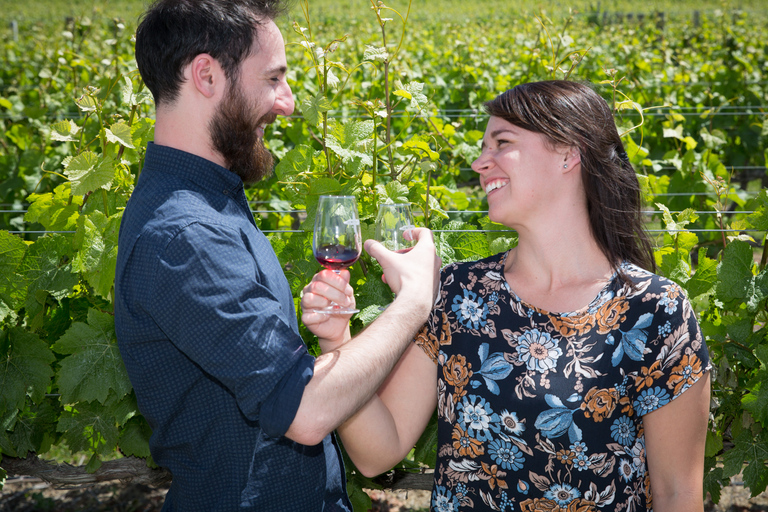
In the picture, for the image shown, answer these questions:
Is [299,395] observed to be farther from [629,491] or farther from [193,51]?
[629,491]

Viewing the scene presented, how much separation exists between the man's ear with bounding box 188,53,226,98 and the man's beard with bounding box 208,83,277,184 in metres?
0.03

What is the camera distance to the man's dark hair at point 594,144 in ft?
5.84

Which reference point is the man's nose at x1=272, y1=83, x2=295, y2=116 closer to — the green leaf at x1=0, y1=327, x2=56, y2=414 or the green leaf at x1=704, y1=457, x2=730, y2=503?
the green leaf at x1=0, y1=327, x2=56, y2=414

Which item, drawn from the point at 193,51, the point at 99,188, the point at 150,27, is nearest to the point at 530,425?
the point at 193,51

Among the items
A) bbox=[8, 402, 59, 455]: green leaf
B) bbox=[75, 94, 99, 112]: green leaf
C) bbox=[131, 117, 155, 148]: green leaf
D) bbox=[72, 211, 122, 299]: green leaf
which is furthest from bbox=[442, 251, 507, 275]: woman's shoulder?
bbox=[8, 402, 59, 455]: green leaf

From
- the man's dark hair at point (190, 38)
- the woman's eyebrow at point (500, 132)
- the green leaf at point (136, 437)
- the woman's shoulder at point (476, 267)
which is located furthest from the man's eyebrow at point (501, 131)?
the green leaf at point (136, 437)

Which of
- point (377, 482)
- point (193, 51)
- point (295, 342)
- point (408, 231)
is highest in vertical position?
point (193, 51)

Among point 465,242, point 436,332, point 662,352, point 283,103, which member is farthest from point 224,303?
point 465,242

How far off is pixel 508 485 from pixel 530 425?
161 millimetres

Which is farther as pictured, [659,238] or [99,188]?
[659,238]

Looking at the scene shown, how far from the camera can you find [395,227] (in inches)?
64.3

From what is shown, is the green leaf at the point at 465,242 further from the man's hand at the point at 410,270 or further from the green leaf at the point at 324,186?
the man's hand at the point at 410,270

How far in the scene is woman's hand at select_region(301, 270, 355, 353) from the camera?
60.6 inches

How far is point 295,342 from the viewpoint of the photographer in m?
1.30
